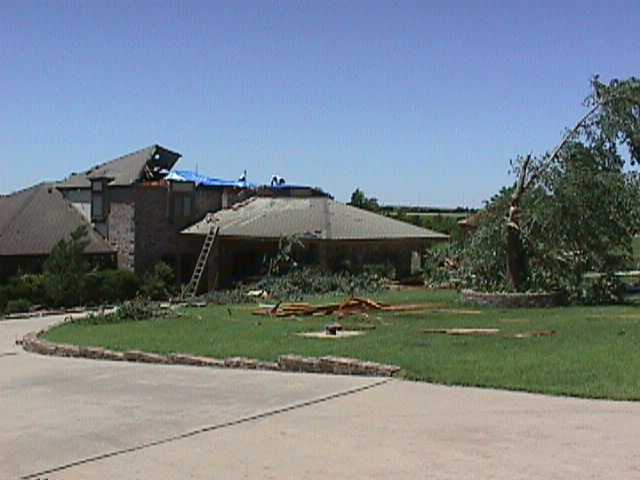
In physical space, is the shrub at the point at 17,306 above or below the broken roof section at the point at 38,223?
below

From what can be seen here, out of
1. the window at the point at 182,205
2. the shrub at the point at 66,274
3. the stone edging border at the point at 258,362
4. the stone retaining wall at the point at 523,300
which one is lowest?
the stone edging border at the point at 258,362

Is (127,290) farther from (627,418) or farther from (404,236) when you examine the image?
(627,418)

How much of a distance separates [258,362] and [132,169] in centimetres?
3161

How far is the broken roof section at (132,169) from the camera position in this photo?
43.7m

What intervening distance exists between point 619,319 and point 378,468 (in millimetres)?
11695

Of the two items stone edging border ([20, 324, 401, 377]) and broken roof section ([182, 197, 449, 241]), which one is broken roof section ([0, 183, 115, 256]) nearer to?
broken roof section ([182, 197, 449, 241])

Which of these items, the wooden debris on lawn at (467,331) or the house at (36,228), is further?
the house at (36,228)

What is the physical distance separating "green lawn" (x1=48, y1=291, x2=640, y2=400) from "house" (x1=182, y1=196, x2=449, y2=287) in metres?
14.3

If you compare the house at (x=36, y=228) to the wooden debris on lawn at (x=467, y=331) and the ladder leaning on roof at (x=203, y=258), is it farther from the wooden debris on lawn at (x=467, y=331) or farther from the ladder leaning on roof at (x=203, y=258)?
the wooden debris on lawn at (x=467, y=331)

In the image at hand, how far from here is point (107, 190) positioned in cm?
4266

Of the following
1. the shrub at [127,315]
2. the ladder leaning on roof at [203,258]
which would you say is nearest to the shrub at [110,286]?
the ladder leaning on roof at [203,258]

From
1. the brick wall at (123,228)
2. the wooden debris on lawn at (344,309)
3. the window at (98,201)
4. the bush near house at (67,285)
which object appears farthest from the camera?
the window at (98,201)

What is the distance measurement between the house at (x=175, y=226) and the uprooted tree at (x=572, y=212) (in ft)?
48.5

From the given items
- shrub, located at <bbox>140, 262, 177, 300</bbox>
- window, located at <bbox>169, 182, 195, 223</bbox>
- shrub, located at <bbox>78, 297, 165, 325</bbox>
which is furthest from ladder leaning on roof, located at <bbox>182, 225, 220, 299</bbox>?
shrub, located at <bbox>78, 297, 165, 325</bbox>
